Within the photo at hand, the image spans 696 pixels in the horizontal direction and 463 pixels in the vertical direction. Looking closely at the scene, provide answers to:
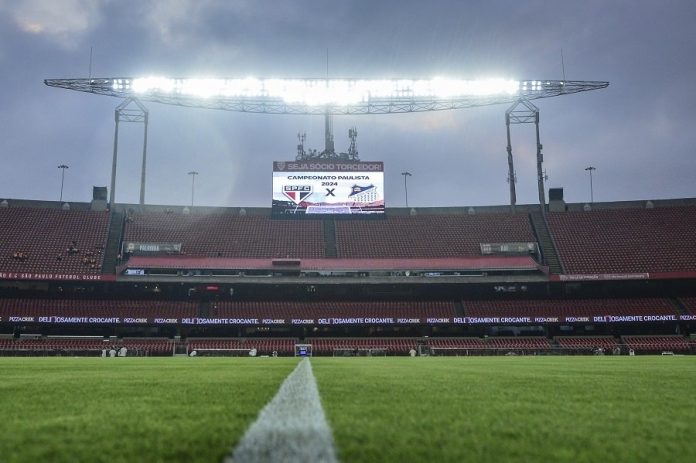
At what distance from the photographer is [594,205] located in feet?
205

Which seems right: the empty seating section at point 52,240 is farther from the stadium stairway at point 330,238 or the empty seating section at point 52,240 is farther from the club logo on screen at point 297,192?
the stadium stairway at point 330,238

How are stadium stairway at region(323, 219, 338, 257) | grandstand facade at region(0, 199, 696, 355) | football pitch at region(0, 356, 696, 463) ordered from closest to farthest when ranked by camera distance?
1. football pitch at region(0, 356, 696, 463)
2. grandstand facade at region(0, 199, 696, 355)
3. stadium stairway at region(323, 219, 338, 257)

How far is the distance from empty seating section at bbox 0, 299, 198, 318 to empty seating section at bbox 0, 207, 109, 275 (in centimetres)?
270

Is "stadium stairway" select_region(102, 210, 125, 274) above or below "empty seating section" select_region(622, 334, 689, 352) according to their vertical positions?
above

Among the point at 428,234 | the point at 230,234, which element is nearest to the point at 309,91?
the point at 230,234

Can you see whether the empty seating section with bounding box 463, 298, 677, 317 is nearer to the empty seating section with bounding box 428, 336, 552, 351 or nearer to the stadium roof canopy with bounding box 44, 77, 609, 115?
the empty seating section with bounding box 428, 336, 552, 351

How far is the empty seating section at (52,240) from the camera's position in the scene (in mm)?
49562

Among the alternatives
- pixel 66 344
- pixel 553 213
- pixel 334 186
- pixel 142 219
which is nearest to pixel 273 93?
pixel 334 186

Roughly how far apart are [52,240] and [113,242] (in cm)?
536

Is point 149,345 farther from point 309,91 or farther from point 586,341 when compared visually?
point 586,341


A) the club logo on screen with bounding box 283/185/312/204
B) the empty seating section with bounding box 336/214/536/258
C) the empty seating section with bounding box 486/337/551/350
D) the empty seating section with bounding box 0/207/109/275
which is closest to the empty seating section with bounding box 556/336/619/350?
the empty seating section with bounding box 486/337/551/350

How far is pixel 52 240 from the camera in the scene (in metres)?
53.1

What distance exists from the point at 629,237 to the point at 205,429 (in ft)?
199

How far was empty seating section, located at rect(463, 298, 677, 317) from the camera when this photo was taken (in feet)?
163
